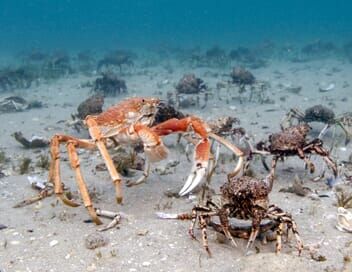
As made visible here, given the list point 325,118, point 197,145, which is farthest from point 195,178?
point 325,118

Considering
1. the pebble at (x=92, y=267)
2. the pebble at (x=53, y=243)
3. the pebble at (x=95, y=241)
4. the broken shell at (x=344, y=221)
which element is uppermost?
the broken shell at (x=344, y=221)

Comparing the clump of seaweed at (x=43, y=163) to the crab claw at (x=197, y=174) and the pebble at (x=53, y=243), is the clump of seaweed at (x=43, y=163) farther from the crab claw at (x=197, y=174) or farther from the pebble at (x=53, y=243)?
the crab claw at (x=197, y=174)

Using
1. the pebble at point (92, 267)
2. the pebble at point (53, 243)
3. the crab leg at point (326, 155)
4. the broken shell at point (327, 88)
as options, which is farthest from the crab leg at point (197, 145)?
the broken shell at point (327, 88)

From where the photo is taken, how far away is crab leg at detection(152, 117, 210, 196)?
21.0 ft

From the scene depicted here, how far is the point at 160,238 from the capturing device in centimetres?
630

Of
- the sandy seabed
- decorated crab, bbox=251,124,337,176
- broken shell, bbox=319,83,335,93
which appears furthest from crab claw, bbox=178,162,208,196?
broken shell, bbox=319,83,335,93

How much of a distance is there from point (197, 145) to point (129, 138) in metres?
1.06

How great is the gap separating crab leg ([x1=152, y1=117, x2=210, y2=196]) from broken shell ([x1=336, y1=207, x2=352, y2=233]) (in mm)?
2022

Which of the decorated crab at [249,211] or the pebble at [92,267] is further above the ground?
the decorated crab at [249,211]

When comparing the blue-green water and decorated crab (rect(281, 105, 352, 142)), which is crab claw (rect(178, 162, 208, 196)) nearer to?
decorated crab (rect(281, 105, 352, 142))

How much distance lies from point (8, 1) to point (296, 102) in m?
104

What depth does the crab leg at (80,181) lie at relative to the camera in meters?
6.25

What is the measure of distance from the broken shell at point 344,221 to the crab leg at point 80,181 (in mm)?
3466

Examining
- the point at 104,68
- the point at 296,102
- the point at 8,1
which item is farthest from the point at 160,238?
the point at 8,1
